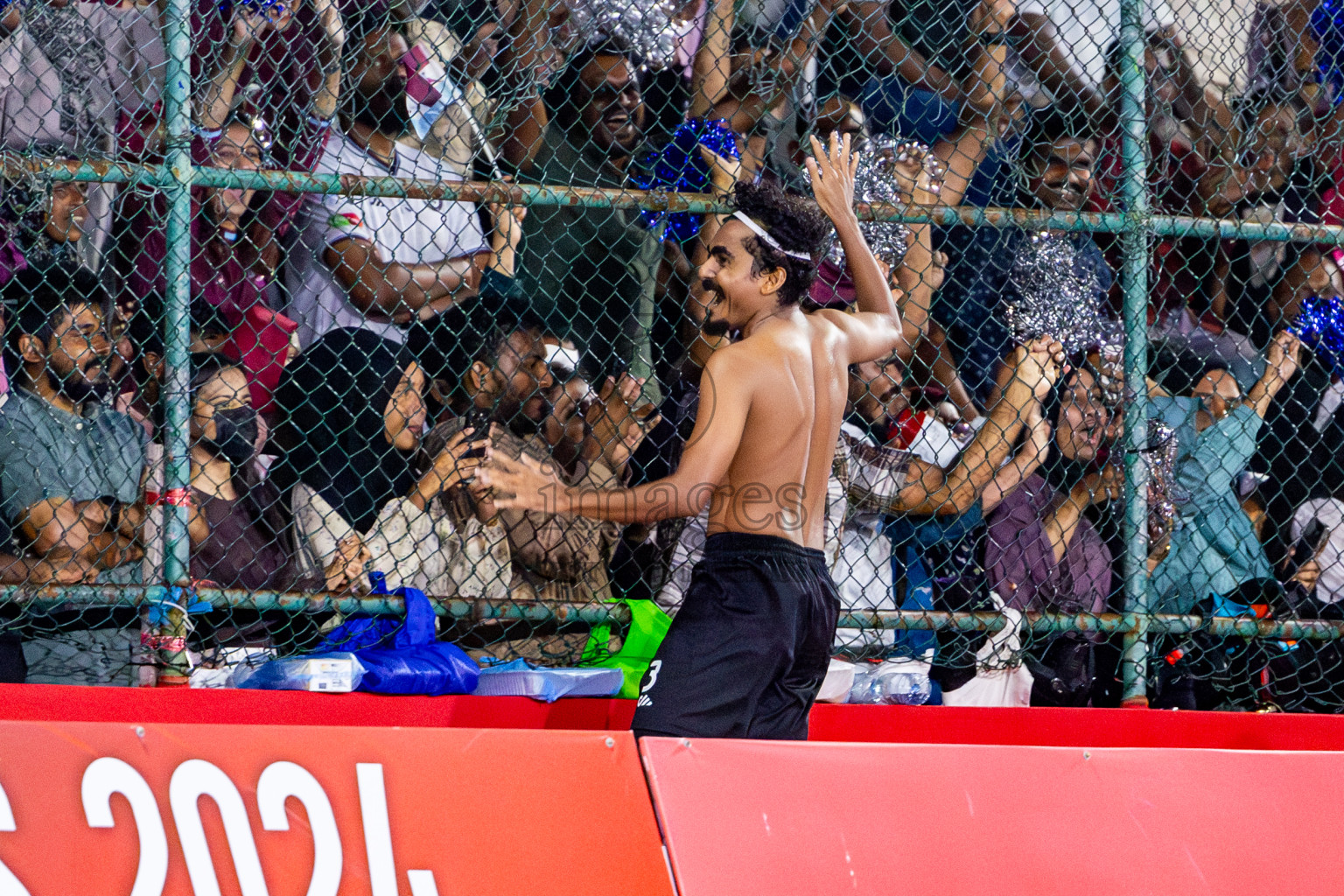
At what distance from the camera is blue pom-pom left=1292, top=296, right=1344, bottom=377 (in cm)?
458

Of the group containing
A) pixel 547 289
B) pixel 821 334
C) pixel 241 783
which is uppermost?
pixel 547 289

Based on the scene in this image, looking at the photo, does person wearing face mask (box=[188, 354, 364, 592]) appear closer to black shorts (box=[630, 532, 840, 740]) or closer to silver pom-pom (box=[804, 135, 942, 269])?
black shorts (box=[630, 532, 840, 740])

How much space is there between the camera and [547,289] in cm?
406

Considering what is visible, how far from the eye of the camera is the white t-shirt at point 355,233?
3.88 metres

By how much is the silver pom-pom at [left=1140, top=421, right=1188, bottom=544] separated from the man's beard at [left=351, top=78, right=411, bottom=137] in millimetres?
2546

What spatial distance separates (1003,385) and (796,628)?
5.37 feet

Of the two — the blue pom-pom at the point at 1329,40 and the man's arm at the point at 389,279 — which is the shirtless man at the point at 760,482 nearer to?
the man's arm at the point at 389,279


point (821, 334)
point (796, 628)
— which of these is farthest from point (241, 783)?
point (821, 334)

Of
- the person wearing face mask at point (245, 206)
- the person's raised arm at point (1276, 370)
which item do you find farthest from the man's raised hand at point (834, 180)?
the person's raised arm at point (1276, 370)

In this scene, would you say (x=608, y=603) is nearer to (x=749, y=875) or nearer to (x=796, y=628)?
(x=796, y=628)

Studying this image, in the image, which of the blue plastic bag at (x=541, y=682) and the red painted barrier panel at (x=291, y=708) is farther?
the blue plastic bag at (x=541, y=682)

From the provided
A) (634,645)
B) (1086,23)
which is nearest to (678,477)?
(634,645)

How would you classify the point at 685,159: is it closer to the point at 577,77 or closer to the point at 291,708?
the point at 577,77

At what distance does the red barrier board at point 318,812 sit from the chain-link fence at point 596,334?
133cm
